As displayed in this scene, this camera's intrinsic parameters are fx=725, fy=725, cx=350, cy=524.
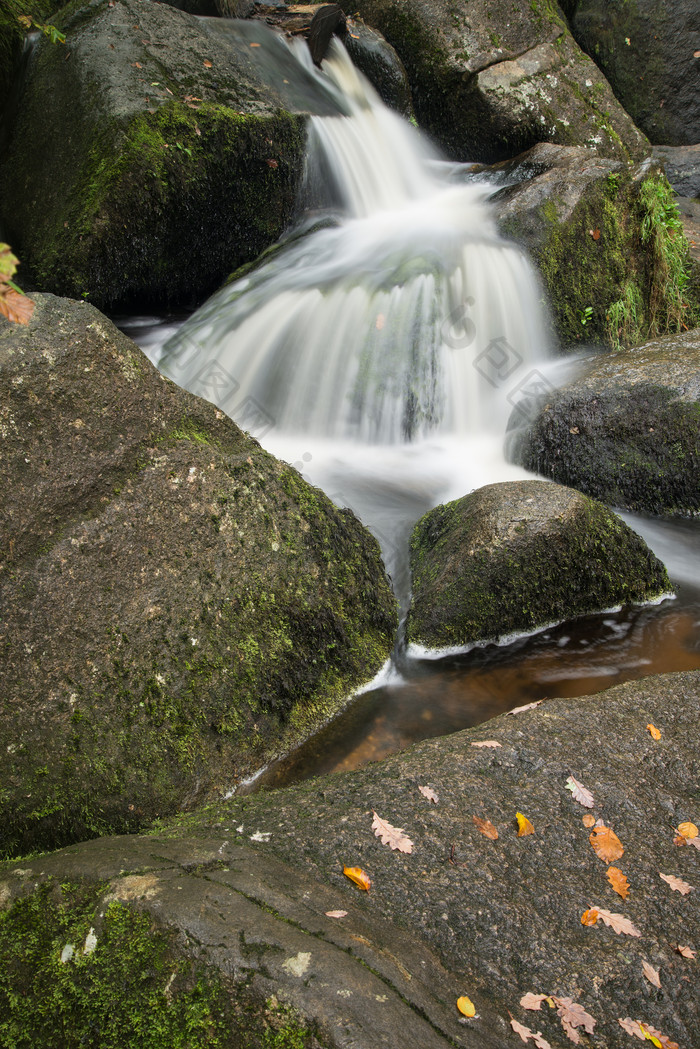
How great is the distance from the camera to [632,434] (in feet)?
A: 19.2

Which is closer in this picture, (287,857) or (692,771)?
(287,857)

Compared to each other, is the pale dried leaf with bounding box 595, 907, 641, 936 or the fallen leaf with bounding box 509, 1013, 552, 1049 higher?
the fallen leaf with bounding box 509, 1013, 552, 1049

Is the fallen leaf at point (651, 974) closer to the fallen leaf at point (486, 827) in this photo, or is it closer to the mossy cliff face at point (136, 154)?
the fallen leaf at point (486, 827)

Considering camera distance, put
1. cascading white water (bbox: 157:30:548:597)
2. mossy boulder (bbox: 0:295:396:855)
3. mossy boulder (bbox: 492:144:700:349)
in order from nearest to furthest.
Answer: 1. mossy boulder (bbox: 0:295:396:855)
2. cascading white water (bbox: 157:30:548:597)
3. mossy boulder (bbox: 492:144:700:349)

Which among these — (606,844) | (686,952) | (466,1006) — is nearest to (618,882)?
(606,844)

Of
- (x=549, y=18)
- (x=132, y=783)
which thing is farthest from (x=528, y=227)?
(x=132, y=783)

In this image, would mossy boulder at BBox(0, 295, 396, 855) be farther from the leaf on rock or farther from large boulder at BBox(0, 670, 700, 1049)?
the leaf on rock

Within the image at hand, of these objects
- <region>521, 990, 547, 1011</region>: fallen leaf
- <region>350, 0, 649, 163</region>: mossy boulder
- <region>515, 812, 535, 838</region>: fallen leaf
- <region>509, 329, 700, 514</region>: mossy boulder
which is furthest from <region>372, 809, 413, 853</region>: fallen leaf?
<region>350, 0, 649, 163</region>: mossy boulder

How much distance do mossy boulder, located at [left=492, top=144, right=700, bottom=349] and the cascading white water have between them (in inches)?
11.4

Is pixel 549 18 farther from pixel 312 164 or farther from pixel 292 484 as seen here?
pixel 292 484

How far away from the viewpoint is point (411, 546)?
5.12m

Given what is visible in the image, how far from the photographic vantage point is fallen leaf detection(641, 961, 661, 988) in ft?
6.70

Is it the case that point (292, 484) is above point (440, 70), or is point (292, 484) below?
below

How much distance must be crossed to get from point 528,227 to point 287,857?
7159mm
